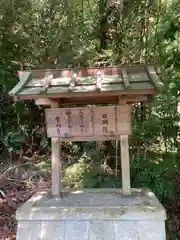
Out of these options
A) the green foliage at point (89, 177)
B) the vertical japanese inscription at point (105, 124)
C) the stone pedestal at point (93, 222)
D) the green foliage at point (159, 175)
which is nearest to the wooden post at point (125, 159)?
the vertical japanese inscription at point (105, 124)

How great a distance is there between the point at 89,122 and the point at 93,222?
3.12 feet

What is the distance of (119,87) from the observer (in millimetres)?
2721

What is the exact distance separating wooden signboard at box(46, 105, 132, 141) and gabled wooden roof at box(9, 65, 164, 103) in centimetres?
30

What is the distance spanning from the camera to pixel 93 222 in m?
2.78

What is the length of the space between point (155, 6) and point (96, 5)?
48.6 inches

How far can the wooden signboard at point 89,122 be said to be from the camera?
3.04 metres

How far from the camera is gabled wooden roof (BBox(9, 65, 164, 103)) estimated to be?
8.75 ft

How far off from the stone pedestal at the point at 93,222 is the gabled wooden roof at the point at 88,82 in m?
1.05

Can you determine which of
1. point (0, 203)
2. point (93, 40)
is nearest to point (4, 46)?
point (93, 40)

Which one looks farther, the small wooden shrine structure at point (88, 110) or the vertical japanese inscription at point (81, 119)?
the vertical japanese inscription at point (81, 119)

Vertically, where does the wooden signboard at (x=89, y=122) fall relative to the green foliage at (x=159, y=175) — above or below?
above

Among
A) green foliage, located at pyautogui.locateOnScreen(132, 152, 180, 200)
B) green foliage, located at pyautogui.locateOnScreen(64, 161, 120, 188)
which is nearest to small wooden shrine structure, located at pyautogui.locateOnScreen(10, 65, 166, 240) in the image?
green foliage, located at pyautogui.locateOnScreen(132, 152, 180, 200)

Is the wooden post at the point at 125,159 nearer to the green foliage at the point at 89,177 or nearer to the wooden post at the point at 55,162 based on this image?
the wooden post at the point at 55,162

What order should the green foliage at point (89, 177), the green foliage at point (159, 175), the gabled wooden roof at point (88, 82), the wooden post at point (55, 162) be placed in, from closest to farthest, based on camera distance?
the gabled wooden roof at point (88, 82), the wooden post at point (55, 162), the green foliage at point (159, 175), the green foliage at point (89, 177)
